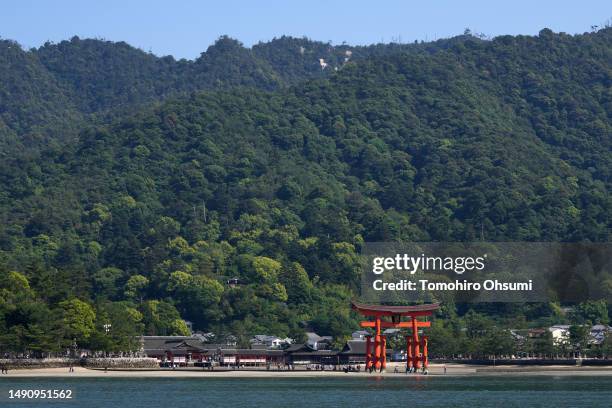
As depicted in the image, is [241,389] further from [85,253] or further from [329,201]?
[329,201]

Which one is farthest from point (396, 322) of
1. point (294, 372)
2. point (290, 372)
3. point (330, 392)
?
point (330, 392)

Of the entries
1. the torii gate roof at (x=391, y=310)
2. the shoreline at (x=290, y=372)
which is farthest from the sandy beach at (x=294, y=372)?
the torii gate roof at (x=391, y=310)

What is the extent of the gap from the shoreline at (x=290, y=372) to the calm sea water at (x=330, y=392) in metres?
3.36

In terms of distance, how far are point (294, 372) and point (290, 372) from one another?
1.16 feet

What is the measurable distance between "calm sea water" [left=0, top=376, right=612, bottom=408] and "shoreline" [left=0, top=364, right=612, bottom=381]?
336cm

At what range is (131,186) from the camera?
189750 millimetres

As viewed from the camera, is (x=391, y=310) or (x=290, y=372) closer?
(x=391, y=310)

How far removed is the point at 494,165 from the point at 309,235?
3483 centimetres

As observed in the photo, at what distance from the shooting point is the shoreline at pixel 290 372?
299ft

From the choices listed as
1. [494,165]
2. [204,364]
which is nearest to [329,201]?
[494,165]

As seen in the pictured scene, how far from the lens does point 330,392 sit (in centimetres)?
7625

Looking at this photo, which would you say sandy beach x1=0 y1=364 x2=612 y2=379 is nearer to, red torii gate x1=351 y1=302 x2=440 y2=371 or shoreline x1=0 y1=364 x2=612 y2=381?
shoreline x1=0 y1=364 x2=612 y2=381

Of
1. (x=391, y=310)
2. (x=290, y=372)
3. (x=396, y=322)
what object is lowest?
(x=290, y=372)

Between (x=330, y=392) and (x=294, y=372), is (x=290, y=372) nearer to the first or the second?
(x=294, y=372)
